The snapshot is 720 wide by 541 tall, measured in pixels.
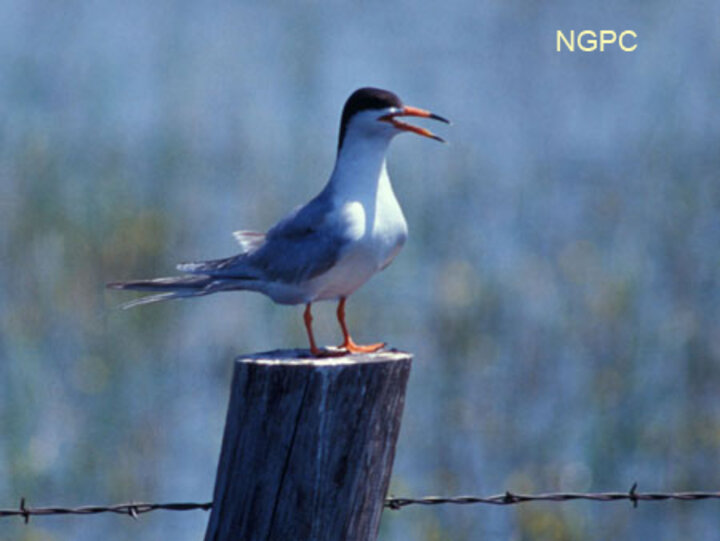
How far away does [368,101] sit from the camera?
12.5ft

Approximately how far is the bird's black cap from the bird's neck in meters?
0.09

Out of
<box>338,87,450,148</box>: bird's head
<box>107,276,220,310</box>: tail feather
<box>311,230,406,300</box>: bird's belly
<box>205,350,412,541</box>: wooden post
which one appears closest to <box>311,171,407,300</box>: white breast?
<box>311,230,406,300</box>: bird's belly

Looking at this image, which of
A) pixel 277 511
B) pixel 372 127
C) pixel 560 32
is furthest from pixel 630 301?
pixel 277 511

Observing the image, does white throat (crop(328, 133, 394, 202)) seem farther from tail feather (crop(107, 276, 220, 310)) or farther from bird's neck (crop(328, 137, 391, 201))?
tail feather (crop(107, 276, 220, 310))

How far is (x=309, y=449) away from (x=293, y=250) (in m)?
1.10

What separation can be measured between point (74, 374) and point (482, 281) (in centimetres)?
210

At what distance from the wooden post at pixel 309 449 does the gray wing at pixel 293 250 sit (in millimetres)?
877

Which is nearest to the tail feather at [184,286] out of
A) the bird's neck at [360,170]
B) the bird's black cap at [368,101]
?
the bird's neck at [360,170]

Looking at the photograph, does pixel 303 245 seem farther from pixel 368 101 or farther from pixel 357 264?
pixel 368 101

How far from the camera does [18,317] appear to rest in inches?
255

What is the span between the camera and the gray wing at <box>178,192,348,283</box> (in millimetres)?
3574

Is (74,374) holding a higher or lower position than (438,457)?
higher

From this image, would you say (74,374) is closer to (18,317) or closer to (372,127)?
(18,317)

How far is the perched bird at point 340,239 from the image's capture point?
11.7ft
